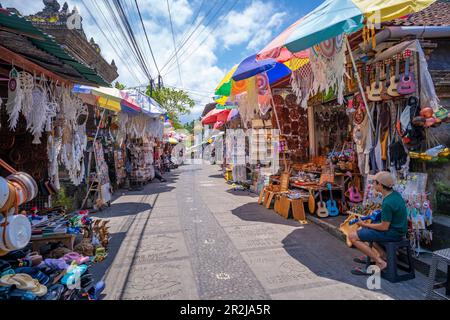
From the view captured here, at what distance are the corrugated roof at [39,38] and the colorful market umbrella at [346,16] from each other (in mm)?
3352

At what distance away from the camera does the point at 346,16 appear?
392 cm

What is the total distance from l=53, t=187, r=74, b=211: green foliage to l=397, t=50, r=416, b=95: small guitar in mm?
7862

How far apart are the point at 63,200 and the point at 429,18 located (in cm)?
950

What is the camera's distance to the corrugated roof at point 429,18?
188 inches

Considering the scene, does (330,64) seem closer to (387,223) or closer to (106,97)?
(387,223)

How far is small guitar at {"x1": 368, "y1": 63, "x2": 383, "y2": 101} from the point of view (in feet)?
15.1

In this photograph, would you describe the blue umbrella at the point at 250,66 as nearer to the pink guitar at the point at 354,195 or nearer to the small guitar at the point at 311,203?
the small guitar at the point at 311,203

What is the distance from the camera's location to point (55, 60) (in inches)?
159

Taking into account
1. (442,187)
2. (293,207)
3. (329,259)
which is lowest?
(329,259)

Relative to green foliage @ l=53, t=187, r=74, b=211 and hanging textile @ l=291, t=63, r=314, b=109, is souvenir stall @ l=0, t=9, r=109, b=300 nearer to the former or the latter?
green foliage @ l=53, t=187, r=74, b=211

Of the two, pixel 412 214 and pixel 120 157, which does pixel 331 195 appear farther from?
pixel 120 157

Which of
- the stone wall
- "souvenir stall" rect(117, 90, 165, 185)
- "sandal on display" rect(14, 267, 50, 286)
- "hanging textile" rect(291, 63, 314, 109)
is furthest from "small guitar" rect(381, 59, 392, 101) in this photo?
"souvenir stall" rect(117, 90, 165, 185)

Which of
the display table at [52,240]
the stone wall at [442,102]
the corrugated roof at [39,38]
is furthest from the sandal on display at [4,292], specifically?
the stone wall at [442,102]

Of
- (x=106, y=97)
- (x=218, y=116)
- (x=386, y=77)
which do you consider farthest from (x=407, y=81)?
(x=218, y=116)
